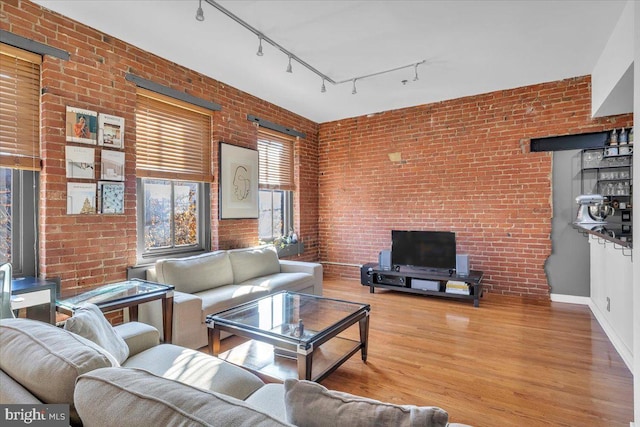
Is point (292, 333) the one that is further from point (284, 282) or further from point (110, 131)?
point (110, 131)

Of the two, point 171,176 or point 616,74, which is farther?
point 171,176

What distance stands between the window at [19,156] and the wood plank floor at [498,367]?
265 cm

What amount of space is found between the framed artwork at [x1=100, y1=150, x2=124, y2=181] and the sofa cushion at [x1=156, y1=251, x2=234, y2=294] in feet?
2.97

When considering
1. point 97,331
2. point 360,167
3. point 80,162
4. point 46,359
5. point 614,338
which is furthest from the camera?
point 360,167

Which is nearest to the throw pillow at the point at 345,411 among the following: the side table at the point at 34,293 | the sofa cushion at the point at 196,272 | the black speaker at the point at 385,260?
the side table at the point at 34,293

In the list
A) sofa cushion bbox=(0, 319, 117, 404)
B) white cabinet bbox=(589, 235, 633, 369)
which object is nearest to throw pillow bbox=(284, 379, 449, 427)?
sofa cushion bbox=(0, 319, 117, 404)

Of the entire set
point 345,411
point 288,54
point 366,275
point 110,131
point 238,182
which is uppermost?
point 288,54

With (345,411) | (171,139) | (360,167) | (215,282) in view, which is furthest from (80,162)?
(360,167)

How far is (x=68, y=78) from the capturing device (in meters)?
2.86

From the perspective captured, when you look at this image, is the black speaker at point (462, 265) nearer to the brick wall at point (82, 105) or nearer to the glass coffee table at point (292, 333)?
the glass coffee table at point (292, 333)

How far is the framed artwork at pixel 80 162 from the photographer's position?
9.34ft

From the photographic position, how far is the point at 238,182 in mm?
4508

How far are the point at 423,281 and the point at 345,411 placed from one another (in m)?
4.09

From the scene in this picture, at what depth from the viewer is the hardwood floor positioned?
2.11 m
